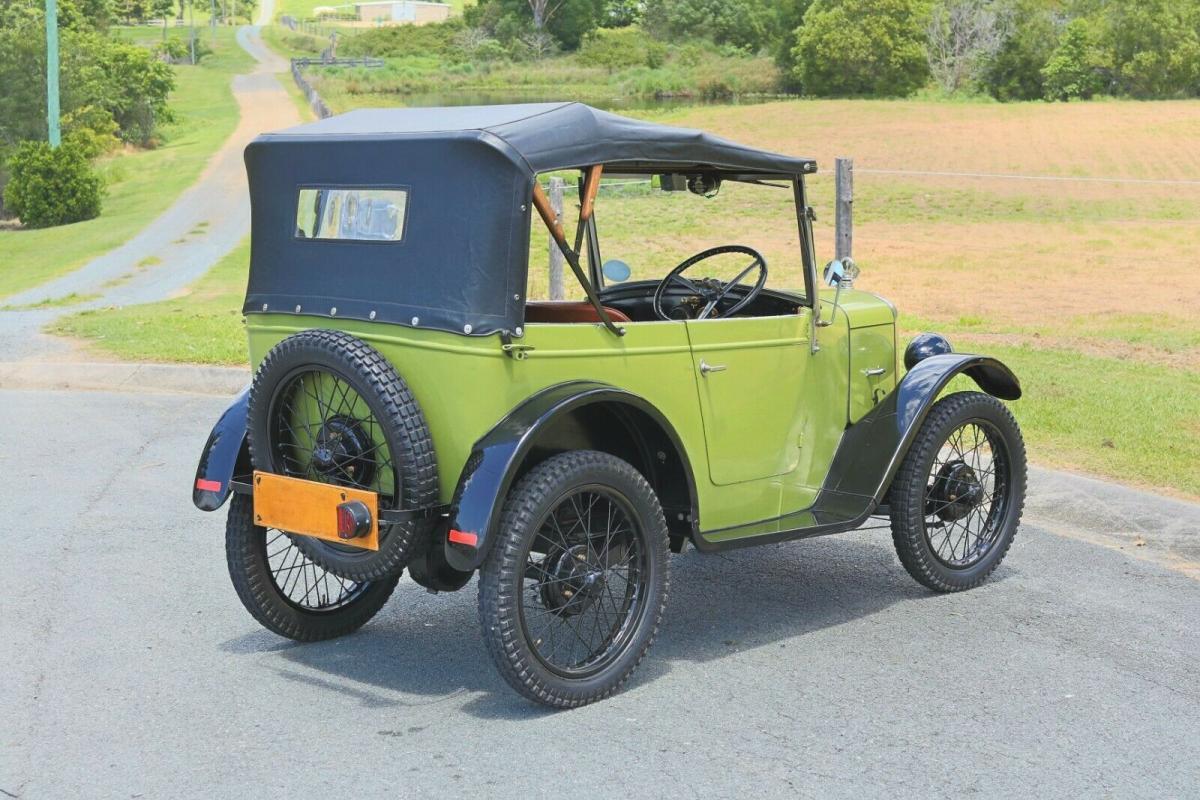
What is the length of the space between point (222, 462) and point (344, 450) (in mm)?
649

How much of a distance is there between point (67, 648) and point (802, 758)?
2698 mm

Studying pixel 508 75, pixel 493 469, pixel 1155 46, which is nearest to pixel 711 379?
pixel 493 469

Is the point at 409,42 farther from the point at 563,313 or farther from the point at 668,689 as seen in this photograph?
the point at 668,689

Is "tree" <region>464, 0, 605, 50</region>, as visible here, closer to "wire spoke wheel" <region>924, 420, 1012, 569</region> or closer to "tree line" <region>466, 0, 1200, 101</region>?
"tree line" <region>466, 0, 1200, 101</region>

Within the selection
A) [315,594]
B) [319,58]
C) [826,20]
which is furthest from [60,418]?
[319,58]

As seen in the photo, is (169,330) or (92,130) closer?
(169,330)

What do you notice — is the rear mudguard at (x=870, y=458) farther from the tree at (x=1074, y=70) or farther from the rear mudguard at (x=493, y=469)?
the tree at (x=1074, y=70)

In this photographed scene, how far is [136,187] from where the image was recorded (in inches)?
1470

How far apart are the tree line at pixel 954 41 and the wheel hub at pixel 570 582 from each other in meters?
67.9

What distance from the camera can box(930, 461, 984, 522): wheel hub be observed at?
5.78m

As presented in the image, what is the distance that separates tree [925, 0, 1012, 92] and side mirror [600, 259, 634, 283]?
244 feet

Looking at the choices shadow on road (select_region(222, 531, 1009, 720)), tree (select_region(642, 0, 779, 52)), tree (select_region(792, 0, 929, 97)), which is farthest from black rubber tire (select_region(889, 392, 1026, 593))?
tree (select_region(642, 0, 779, 52))

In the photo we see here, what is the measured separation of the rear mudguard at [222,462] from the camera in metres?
4.85

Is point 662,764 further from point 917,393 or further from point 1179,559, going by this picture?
point 1179,559
